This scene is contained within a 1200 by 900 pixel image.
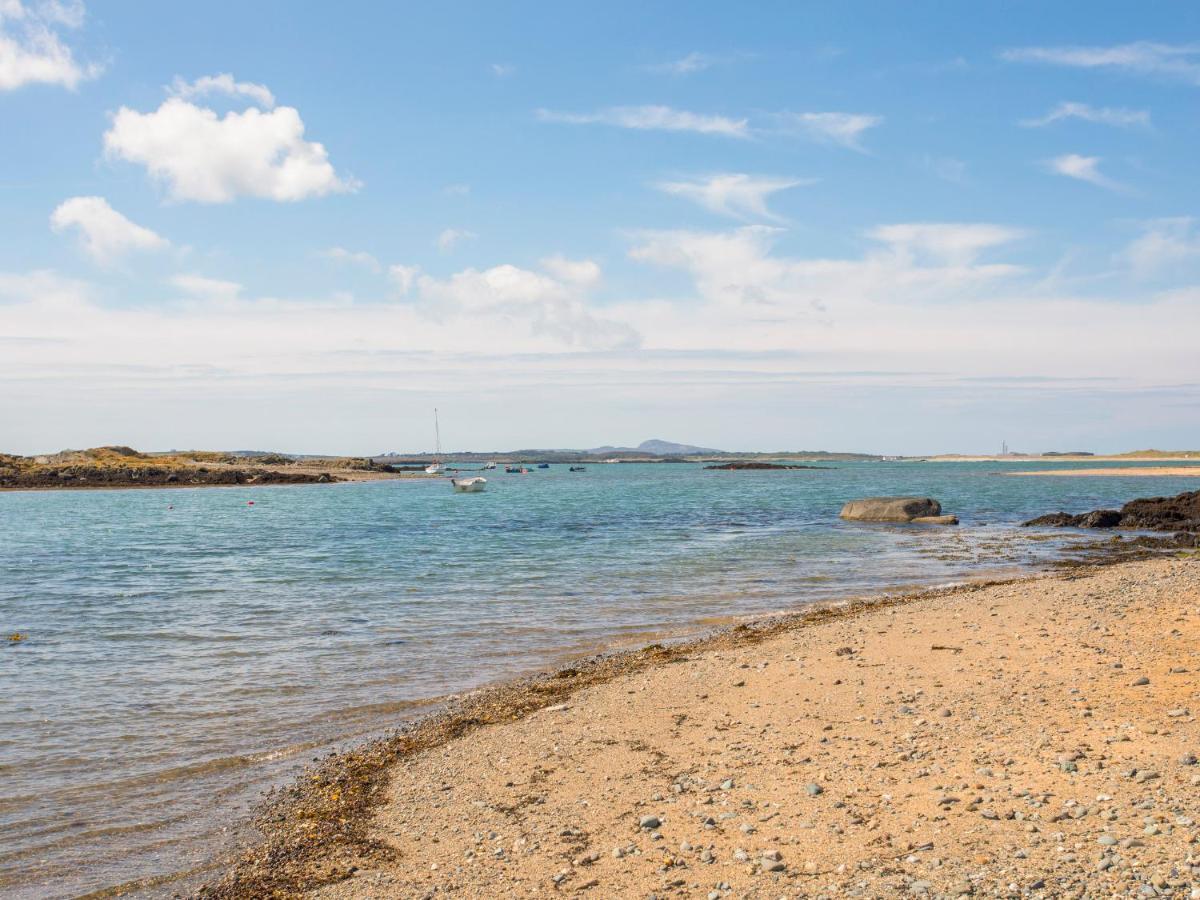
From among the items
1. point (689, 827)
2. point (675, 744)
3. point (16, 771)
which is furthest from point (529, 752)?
point (16, 771)

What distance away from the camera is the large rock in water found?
4838 centimetres

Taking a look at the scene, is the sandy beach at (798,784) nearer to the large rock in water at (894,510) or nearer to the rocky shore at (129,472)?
the large rock in water at (894,510)

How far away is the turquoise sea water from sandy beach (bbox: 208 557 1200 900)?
1638 mm

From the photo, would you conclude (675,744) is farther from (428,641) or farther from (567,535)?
(567,535)

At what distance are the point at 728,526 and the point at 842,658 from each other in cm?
3372

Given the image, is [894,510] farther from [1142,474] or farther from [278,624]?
[1142,474]

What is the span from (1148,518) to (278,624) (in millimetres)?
40269

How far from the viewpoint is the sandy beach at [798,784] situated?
638cm

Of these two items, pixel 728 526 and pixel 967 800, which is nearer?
pixel 967 800

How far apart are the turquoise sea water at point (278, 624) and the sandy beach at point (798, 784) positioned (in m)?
1.64

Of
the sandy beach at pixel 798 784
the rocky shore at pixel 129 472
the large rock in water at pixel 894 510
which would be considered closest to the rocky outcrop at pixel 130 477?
the rocky shore at pixel 129 472

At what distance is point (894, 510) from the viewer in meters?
48.7

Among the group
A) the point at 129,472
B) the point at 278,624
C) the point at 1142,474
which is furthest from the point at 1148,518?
the point at 129,472

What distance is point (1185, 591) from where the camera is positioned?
1678 centimetres
